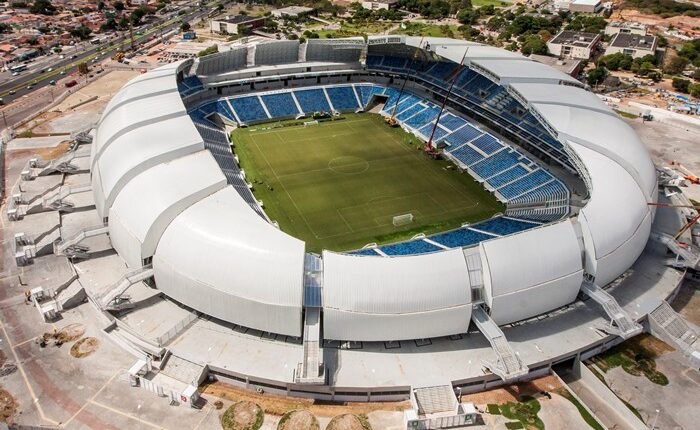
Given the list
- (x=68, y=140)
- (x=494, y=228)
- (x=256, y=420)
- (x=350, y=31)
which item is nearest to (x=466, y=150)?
(x=494, y=228)

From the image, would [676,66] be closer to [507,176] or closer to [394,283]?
[507,176]

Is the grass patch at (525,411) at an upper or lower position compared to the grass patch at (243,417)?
lower

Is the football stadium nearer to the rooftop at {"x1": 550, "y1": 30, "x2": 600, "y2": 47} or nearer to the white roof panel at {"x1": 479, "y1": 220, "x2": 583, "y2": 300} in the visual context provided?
the white roof panel at {"x1": 479, "y1": 220, "x2": 583, "y2": 300}

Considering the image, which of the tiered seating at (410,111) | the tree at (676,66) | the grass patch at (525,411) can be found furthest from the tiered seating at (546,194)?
the tree at (676,66)

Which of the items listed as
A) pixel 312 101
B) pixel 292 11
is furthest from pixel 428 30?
pixel 312 101

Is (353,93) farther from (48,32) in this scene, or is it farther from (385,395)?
(48,32)

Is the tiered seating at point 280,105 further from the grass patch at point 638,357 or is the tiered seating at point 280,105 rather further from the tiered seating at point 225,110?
the grass patch at point 638,357
